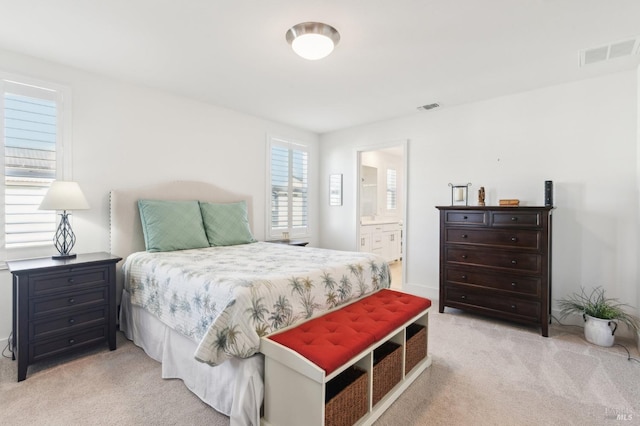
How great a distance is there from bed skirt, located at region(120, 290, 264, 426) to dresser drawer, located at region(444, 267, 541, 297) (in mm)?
2526

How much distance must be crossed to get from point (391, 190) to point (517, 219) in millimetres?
4311

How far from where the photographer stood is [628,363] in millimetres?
2346

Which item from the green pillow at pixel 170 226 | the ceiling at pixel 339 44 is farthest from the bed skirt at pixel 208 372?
the ceiling at pixel 339 44

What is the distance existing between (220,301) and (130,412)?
0.86m

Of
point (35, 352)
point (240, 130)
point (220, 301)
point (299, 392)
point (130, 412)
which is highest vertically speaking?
point (240, 130)

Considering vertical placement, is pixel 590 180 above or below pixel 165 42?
below

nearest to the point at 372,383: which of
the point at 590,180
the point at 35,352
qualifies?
the point at 35,352

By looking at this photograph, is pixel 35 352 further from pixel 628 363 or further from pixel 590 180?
pixel 590 180

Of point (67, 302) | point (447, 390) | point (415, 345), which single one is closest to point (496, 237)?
point (415, 345)

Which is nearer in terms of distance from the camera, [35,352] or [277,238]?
[35,352]

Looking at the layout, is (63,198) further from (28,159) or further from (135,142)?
(135,142)

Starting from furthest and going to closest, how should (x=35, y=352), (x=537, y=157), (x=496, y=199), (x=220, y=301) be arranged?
(x=496, y=199) → (x=537, y=157) → (x=35, y=352) → (x=220, y=301)

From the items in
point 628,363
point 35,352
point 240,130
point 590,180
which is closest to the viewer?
point 35,352

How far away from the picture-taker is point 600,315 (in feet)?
8.92
